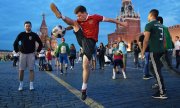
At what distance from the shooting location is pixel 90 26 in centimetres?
721

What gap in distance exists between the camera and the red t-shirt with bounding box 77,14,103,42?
7.19 m

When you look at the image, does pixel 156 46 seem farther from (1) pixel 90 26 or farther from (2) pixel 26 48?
(2) pixel 26 48

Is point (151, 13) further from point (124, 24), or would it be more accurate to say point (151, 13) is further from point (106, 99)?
point (106, 99)

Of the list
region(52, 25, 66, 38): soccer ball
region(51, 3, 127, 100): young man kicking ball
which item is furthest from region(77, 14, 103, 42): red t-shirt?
region(52, 25, 66, 38): soccer ball

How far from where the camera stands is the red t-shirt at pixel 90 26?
719 cm

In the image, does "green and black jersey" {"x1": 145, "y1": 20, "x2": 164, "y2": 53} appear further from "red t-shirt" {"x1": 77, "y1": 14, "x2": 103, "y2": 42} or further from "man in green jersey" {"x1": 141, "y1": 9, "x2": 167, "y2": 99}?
"red t-shirt" {"x1": 77, "y1": 14, "x2": 103, "y2": 42}

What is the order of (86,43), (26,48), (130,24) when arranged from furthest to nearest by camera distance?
(130,24) → (26,48) → (86,43)

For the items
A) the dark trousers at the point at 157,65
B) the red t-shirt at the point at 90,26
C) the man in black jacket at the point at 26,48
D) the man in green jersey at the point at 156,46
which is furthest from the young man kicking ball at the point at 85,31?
the man in black jacket at the point at 26,48

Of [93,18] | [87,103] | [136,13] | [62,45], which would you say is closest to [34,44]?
[93,18]

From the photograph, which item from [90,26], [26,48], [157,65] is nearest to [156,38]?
[157,65]

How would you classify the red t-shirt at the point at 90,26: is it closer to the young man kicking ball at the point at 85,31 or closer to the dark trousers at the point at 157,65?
the young man kicking ball at the point at 85,31

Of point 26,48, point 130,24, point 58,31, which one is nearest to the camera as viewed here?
point 58,31

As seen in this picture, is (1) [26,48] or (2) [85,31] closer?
(2) [85,31]

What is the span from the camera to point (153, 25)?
7539mm
